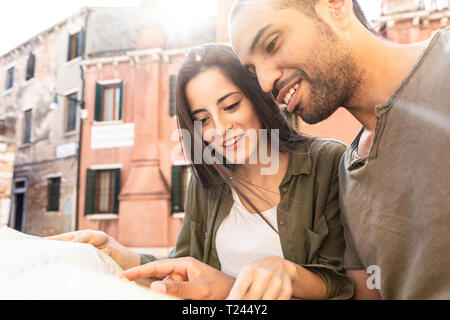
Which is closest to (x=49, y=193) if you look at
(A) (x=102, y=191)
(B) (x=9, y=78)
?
(A) (x=102, y=191)

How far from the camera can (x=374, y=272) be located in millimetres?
784

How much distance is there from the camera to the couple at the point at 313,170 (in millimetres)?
657

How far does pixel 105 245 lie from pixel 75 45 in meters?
10.7

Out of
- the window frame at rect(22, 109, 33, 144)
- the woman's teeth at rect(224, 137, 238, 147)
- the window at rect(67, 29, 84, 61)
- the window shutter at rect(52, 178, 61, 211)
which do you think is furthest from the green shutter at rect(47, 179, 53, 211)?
the woman's teeth at rect(224, 137, 238, 147)

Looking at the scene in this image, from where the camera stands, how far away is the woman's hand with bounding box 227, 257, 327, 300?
0.57 m

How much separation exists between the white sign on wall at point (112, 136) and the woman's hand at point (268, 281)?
26.7 feet

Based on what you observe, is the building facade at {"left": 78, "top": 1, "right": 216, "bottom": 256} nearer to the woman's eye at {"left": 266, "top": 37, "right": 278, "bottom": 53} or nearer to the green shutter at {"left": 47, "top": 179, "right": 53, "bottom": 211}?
the green shutter at {"left": 47, "top": 179, "right": 53, "bottom": 211}

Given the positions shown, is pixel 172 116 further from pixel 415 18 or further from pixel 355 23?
pixel 355 23

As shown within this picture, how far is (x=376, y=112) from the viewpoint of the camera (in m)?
0.76

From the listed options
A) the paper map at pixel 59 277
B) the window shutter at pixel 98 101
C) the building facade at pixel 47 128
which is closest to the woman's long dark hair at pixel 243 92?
the paper map at pixel 59 277

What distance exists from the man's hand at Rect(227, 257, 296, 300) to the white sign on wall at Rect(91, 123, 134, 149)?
8.20m

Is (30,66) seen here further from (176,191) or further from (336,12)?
(336,12)

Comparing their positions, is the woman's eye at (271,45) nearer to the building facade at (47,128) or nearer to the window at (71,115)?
the building facade at (47,128)

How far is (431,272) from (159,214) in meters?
7.46
